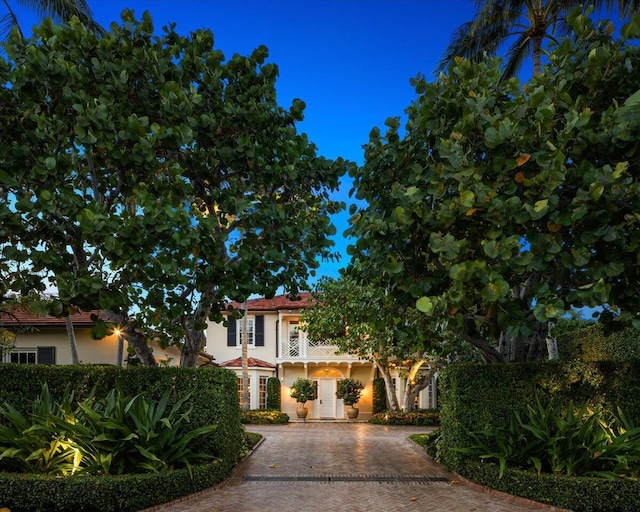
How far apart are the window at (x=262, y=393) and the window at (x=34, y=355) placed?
11.1 m

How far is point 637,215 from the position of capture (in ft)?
19.6

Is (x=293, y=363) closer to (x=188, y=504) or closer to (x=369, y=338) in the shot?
(x=369, y=338)

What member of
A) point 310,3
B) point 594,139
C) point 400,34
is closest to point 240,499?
point 594,139

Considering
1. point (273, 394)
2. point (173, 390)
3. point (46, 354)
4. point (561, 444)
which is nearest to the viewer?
point (561, 444)

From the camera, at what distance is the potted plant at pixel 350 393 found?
27562 millimetres

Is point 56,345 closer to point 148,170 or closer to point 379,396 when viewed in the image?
point 379,396

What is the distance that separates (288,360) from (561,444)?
71.6 feet

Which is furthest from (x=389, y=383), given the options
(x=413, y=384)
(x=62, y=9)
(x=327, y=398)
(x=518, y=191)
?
(x=62, y=9)

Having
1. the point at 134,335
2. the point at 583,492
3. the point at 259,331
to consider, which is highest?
the point at 259,331

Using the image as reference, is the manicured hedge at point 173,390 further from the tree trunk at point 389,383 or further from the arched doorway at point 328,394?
the arched doorway at point 328,394

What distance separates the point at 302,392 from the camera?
90.4 feet

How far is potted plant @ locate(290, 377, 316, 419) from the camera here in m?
27.6

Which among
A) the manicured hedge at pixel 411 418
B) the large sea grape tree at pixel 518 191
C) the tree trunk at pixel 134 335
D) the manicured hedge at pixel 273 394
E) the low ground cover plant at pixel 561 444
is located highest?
the large sea grape tree at pixel 518 191

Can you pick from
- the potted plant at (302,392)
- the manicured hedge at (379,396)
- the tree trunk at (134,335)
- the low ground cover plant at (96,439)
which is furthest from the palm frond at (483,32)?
the potted plant at (302,392)
